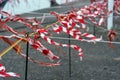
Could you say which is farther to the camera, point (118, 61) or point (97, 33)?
point (97, 33)

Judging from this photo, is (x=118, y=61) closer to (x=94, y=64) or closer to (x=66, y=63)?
(x=94, y=64)

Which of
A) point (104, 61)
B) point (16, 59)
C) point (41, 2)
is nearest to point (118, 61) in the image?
point (104, 61)

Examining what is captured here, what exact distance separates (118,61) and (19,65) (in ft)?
5.54

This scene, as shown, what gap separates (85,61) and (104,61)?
32 cm

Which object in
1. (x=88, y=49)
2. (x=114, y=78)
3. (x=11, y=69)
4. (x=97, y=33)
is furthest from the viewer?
(x=97, y=33)

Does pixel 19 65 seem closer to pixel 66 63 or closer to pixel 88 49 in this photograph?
pixel 66 63

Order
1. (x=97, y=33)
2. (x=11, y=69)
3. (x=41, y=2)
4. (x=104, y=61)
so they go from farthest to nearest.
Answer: (x=41, y=2)
(x=97, y=33)
(x=104, y=61)
(x=11, y=69)

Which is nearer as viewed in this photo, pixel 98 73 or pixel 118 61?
pixel 98 73

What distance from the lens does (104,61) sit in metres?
6.00

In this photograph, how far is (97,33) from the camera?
9.45 m

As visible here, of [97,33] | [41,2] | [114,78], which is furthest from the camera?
[41,2]

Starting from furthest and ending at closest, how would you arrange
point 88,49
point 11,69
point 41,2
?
point 41,2
point 88,49
point 11,69

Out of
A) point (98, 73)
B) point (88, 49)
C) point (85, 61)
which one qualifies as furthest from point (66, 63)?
point (88, 49)

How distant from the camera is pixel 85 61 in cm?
603
